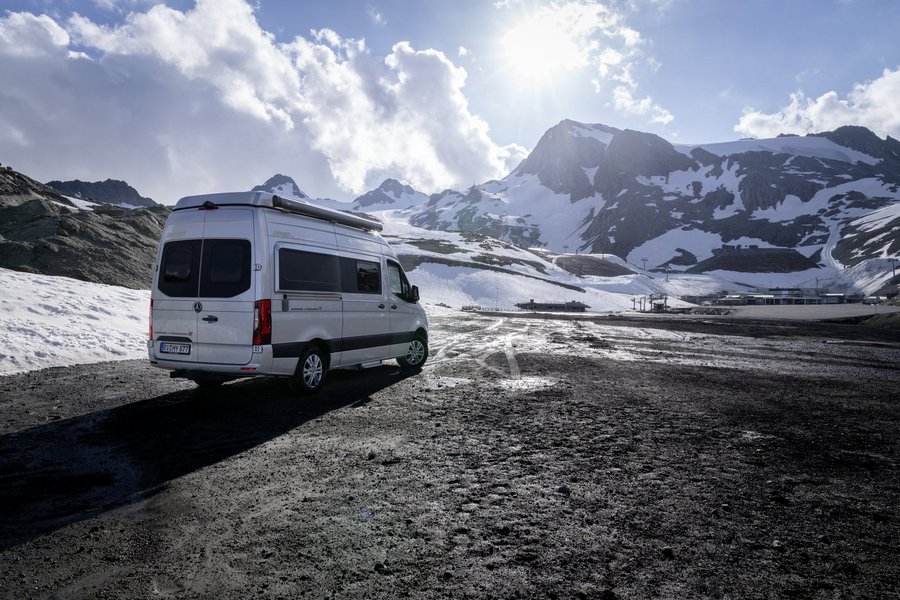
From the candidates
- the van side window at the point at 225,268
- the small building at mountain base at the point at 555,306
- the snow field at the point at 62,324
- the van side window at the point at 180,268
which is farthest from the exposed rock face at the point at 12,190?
the small building at mountain base at the point at 555,306

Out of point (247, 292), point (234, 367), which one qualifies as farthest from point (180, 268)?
point (234, 367)

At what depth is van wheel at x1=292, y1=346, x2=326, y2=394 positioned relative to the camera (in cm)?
824

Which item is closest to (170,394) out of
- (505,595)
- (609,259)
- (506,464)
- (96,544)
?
(96,544)

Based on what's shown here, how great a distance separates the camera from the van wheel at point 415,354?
11.7m

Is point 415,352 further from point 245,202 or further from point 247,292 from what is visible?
point 245,202

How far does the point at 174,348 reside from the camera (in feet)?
25.3

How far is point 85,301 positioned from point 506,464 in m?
15.4

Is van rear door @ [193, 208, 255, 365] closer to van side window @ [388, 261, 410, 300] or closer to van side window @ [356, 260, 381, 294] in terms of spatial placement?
van side window @ [356, 260, 381, 294]

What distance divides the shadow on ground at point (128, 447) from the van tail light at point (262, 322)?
45.5 inches

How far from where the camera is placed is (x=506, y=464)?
495cm

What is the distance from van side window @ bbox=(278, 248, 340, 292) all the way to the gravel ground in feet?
6.86

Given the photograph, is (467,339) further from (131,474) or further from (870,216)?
(870,216)

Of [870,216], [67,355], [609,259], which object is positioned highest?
[870,216]

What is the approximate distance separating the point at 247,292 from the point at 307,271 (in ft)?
4.12
